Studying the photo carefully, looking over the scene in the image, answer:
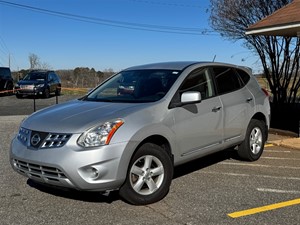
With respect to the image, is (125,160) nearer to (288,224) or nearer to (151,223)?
(151,223)

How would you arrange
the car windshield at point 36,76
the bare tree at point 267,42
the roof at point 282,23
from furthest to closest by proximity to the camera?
the car windshield at point 36,76 → the bare tree at point 267,42 → the roof at point 282,23

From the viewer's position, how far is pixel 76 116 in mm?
4688

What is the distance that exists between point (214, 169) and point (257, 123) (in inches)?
44.3

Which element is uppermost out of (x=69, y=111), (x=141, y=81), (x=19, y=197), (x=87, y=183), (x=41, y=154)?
(x=141, y=81)

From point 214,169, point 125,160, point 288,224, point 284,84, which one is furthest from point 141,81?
point 284,84

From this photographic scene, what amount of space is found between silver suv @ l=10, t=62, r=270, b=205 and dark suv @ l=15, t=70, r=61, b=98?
1651cm

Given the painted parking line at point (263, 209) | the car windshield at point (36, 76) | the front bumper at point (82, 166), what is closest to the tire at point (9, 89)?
the car windshield at point (36, 76)

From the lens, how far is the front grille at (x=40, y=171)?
4.36 metres

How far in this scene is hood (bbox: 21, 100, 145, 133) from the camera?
14.6 feet

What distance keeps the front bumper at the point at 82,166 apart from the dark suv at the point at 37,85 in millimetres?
17616

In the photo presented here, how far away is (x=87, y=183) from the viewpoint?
4.31 m

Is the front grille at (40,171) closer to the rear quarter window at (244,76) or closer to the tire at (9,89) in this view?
the rear quarter window at (244,76)

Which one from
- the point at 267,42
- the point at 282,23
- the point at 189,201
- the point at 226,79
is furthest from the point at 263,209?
the point at 267,42

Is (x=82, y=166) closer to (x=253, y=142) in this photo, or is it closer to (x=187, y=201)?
(x=187, y=201)
